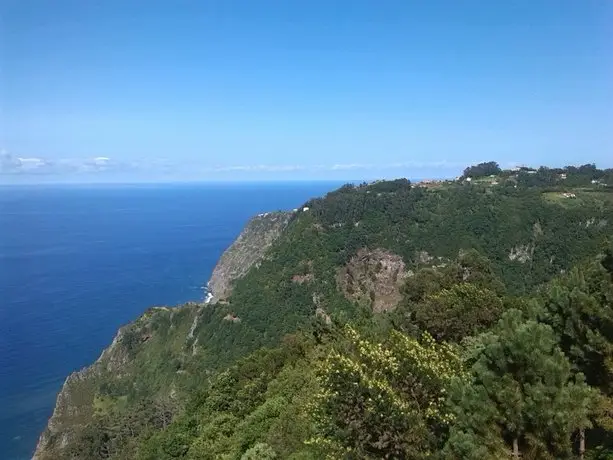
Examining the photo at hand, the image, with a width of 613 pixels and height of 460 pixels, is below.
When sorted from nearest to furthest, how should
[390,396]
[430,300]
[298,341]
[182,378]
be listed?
[390,396] → [430,300] → [298,341] → [182,378]

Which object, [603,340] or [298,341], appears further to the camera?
[298,341]

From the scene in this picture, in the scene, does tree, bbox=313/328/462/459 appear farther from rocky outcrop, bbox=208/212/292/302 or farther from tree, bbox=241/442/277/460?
rocky outcrop, bbox=208/212/292/302

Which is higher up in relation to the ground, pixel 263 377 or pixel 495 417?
pixel 495 417

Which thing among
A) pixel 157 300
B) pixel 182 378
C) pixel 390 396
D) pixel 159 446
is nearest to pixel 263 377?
pixel 159 446

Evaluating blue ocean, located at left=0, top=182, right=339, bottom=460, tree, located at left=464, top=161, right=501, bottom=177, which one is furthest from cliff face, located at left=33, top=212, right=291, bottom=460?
tree, located at left=464, top=161, right=501, bottom=177

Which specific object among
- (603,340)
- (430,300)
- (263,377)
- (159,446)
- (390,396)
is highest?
(603,340)

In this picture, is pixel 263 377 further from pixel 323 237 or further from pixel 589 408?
pixel 323 237

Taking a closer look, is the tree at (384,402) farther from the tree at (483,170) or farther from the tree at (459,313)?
the tree at (483,170)

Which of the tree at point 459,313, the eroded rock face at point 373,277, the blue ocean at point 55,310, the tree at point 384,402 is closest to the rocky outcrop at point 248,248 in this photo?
the blue ocean at point 55,310
